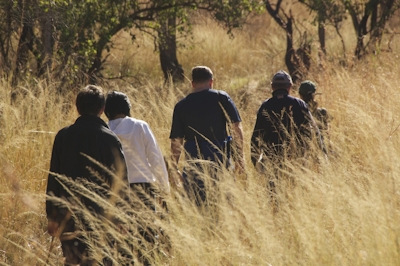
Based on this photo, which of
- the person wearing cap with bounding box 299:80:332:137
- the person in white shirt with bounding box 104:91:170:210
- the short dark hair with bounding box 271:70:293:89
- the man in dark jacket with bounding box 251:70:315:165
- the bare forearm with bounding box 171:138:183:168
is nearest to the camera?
the person in white shirt with bounding box 104:91:170:210

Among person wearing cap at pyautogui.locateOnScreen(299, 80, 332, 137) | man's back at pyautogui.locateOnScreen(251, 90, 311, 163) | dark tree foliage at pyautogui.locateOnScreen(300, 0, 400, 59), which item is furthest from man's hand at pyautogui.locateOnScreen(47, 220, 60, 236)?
A: dark tree foliage at pyautogui.locateOnScreen(300, 0, 400, 59)

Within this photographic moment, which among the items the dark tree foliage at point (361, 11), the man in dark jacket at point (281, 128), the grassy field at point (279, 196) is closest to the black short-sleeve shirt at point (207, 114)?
the man in dark jacket at point (281, 128)

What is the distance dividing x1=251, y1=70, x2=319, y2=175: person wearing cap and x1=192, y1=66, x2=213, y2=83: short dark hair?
0.62m

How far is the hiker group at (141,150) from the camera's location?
→ 4.79 meters

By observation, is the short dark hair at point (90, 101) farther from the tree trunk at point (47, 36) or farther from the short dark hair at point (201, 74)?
the tree trunk at point (47, 36)

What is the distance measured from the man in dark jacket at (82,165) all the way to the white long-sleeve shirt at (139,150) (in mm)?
557

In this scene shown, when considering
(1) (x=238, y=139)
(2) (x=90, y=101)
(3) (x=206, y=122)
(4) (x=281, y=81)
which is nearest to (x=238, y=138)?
(1) (x=238, y=139)

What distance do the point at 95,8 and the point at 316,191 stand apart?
27.7 ft

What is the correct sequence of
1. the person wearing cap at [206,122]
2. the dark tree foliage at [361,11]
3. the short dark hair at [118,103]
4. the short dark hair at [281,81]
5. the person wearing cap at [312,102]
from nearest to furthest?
the short dark hair at [118,103]
the person wearing cap at [206,122]
the short dark hair at [281,81]
the person wearing cap at [312,102]
the dark tree foliage at [361,11]

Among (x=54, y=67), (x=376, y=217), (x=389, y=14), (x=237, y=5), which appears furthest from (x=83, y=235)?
(x=389, y=14)

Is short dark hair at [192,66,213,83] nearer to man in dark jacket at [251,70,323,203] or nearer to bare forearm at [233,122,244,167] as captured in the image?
bare forearm at [233,122,244,167]

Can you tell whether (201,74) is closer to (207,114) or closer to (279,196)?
(207,114)

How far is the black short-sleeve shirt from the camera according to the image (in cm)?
642

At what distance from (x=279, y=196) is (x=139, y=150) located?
121 centimetres
